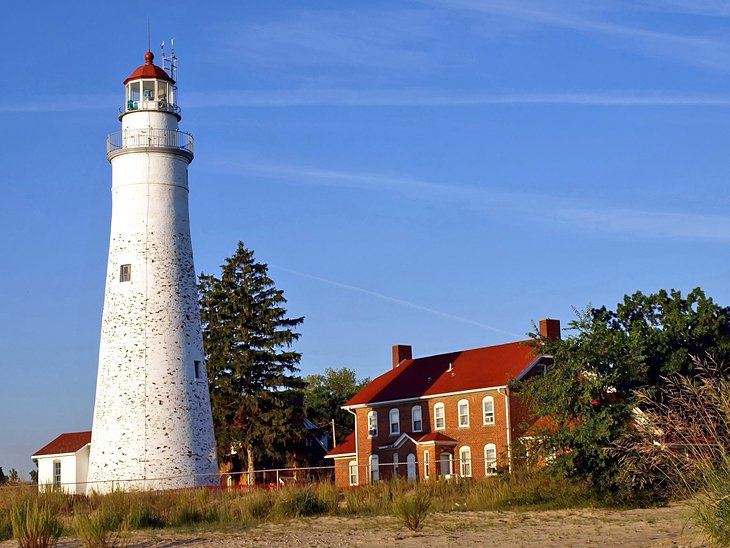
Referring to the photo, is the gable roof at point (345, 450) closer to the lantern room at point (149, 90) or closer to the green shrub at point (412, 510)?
the lantern room at point (149, 90)

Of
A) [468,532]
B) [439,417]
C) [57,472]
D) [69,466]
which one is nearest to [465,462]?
[439,417]

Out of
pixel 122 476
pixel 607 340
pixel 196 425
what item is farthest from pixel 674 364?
pixel 122 476

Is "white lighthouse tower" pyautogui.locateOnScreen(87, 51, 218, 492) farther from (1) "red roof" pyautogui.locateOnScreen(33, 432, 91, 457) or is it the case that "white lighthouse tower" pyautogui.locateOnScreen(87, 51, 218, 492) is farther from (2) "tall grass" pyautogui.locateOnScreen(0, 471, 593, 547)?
(1) "red roof" pyautogui.locateOnScreen(33, 432, 91, 457)

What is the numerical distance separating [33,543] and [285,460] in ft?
124

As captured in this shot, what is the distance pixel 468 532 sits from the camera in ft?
78.8

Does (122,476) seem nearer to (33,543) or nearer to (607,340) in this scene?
(33,543)

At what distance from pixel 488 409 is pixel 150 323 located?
19.5m

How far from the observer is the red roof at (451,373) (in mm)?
51938

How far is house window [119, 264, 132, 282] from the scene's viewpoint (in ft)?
129

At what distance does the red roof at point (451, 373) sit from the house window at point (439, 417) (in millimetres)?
726

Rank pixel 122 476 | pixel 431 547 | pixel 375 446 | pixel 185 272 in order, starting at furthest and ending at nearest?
pixel 375 446, pixel 185 272, pixel 122 476, pixel 431 547

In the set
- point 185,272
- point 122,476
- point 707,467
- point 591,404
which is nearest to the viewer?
point 707,467

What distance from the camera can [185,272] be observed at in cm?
3994

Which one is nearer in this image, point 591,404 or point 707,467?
point 707,467
